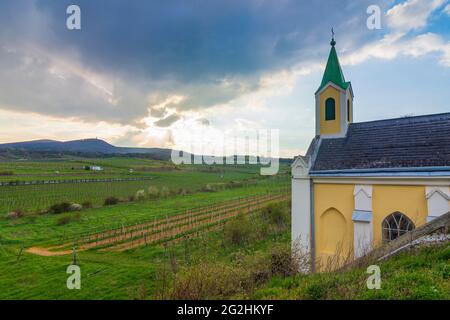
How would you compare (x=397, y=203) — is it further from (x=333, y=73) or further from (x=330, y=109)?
(x=333, y=73)

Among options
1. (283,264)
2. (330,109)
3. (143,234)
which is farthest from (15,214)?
(330,109)

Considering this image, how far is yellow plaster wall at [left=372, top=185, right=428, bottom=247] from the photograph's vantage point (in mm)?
10477

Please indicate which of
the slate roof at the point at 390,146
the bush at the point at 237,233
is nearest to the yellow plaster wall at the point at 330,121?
the slate roof at the point at 390,146

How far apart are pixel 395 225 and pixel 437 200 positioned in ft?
6.32

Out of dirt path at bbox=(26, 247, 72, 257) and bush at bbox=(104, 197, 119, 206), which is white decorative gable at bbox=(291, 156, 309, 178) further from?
bush at bbox=(104, 197, 119, 206)

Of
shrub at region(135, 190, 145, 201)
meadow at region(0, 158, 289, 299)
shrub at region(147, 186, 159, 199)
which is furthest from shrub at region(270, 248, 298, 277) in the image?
shrub at region(147, 186, 159, 199)

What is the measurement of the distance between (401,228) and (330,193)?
10.4 ft

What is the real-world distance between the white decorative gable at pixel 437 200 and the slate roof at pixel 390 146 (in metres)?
1.03

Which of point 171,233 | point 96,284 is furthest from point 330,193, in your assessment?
point 171,233

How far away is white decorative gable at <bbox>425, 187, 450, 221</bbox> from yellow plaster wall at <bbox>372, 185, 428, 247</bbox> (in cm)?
21

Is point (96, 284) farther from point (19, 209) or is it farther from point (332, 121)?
point (19, 209)

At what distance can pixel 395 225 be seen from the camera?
11.2 m

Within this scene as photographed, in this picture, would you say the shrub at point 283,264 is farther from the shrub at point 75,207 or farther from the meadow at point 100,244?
the shrub at point 75,207
